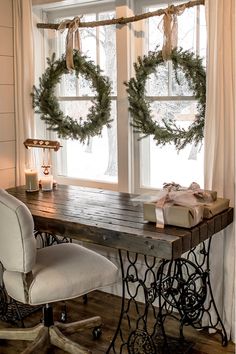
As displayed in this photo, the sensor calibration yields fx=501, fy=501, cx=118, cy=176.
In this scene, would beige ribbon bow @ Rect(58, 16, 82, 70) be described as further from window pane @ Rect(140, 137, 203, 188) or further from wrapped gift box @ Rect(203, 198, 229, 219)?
wrapped gift box @ Rect(203, 198, 229, 219)

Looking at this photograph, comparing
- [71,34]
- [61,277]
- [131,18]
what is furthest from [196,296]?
[71,34]

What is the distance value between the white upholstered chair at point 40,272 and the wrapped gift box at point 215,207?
56cm

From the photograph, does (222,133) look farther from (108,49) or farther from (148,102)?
(108,49)

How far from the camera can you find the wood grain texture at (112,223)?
2.17 metres

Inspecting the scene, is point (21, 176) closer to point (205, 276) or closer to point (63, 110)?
point (63, 110)

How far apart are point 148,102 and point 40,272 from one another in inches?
50.9

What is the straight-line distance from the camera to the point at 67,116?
3.50 metres

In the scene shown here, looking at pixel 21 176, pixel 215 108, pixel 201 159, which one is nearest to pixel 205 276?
pixel 201 159

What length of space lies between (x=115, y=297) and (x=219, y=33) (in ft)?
5.99

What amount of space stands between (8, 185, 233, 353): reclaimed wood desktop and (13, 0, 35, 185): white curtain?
53cm

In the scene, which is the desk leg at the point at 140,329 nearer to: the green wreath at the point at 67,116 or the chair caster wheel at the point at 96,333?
the chair caster wheel at the point at 96,333

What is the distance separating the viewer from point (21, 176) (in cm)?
354

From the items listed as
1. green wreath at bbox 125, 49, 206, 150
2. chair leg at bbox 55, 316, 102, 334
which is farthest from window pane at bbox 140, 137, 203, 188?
chair leg at bbox 55, 316, 102, 334

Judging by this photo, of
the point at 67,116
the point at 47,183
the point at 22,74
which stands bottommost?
the point at 47,183
